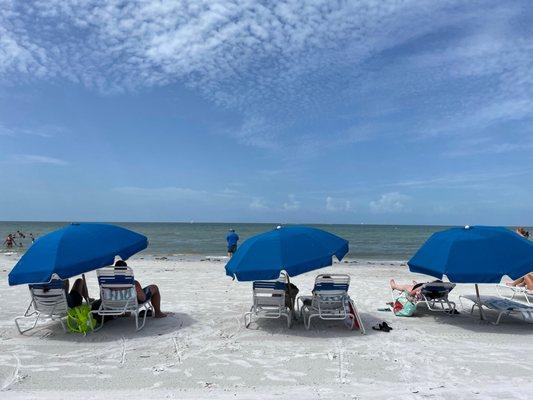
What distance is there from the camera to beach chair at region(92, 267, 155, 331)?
21.3 feet

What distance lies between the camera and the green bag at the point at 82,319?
6.36 meters

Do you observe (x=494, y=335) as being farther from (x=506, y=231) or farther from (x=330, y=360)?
(x=330, y=360)

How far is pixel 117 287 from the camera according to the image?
6555 millimetres

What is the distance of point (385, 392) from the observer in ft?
14.3

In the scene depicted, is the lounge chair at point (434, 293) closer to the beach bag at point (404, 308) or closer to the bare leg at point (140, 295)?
the beach bag at point (404, 308)

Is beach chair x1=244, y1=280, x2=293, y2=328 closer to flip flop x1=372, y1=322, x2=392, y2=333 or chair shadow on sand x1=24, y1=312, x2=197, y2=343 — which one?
chair shadow on sand x1=24, y1=312, x2=197, y2=343

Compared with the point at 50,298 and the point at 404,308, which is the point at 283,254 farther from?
the point at 50,298

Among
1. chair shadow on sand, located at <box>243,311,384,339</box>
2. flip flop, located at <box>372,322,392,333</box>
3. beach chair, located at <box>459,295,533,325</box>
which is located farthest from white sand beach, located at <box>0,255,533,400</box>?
beach chair, located at <box>459,295,533,325</box>

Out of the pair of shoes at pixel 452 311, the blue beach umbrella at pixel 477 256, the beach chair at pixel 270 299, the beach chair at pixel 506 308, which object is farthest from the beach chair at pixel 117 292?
the beach chair at pixel 506 308

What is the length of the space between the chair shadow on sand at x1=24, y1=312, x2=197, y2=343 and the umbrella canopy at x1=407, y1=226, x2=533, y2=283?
411 cm

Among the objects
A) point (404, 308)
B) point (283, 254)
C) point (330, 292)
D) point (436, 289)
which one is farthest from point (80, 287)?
point (436, 289)

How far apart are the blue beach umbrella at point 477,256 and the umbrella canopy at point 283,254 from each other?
4.73ft

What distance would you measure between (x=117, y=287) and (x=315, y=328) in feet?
10.6

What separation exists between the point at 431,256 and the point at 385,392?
3052 mm
